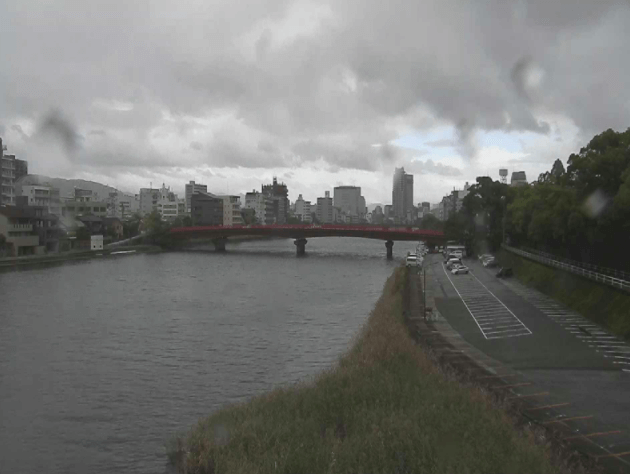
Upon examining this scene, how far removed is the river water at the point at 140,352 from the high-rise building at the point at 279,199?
239 ft

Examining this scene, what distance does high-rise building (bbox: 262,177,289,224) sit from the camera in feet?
332

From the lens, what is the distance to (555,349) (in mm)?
12062

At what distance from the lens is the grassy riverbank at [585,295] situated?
13719 mm

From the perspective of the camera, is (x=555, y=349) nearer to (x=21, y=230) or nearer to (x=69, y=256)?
(x=69, y=256)

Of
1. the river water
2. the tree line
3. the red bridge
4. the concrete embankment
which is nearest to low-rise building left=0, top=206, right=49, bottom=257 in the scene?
the concrete embankment

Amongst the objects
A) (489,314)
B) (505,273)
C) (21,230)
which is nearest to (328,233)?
(21,230)

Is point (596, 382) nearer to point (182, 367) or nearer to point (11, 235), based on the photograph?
point (182, 367)

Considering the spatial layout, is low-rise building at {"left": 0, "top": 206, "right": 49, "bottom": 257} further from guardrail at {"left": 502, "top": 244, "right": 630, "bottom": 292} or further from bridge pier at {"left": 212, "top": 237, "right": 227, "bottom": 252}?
guardrail at {"left": 502, "top": 244, "right": 630, "bottom": 292}

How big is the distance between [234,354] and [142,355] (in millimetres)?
1847

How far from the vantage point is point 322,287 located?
1009 inches

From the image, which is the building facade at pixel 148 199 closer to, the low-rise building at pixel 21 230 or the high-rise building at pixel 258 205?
the high-rise building at pixel 258 205

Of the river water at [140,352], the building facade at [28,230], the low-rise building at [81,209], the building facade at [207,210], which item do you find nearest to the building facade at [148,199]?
the building facade at [207,210]

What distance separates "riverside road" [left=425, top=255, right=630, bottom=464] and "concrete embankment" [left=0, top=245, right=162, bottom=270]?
2145 centimetres

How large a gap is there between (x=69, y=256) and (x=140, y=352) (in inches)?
1025
